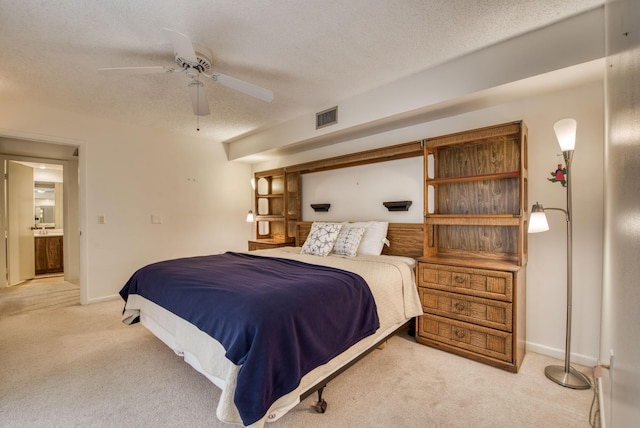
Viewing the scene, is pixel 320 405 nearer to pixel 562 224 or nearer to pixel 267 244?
pixel 562 224

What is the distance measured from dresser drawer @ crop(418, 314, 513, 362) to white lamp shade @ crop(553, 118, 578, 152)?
1453mm

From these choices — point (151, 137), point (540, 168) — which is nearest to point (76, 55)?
point (151, 137)

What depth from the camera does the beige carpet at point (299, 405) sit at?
166 cm

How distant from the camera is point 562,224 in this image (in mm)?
2369

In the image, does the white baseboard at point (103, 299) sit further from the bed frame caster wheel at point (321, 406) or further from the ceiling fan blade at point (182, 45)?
the bed frame caster wheel at point (321, 406)

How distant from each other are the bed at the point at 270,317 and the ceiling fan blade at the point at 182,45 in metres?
1.61

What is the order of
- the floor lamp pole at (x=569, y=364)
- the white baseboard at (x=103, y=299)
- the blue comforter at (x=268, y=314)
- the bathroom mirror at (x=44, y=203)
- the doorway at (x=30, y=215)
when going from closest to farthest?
the blue comforter at (x=268, y=314) < the floor lamp pole at (x=569, y=364) < the white baseboard at (x=103, y=299) < the doorway at (x=30, y=215) < the bathroom mirror at (x=44, y=203)

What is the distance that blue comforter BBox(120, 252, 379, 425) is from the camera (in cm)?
136

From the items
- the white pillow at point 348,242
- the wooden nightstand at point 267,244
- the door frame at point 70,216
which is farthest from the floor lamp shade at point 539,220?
the door frame at point 70,216

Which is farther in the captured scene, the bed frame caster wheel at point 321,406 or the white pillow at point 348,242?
the white pillow at point 348,242

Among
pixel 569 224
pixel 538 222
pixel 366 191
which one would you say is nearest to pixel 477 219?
pixel 538 222

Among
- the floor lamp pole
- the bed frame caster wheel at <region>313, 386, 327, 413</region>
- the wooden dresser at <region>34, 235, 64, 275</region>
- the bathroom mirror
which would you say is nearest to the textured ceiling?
the floor lamp pole

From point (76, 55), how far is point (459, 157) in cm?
361

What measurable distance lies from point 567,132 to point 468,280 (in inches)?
50.7
